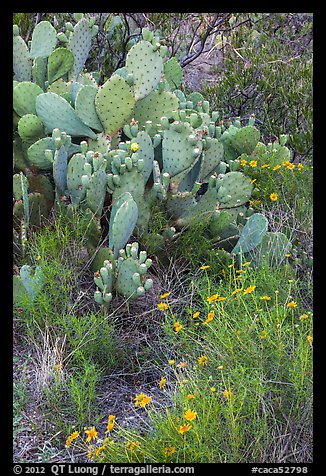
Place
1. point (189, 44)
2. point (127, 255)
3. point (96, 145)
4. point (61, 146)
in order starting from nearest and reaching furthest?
point (127, 255) < point (61, 146) < point (96, 145) < point (189, 44)

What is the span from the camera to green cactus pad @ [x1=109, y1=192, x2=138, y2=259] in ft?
11.4

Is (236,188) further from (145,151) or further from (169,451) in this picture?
(169,451)

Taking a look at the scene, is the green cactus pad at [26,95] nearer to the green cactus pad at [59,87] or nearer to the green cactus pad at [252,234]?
the green cactus pad at [59,87]

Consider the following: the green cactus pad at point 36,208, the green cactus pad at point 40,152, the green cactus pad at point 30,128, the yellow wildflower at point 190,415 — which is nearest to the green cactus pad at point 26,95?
the green cactus pad at point 30,128

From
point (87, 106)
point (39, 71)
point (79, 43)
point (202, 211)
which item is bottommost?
point (202, 211)

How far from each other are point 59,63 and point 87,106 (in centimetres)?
56

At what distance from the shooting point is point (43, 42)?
4555mm

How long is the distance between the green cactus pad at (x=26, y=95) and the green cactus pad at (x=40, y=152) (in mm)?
359

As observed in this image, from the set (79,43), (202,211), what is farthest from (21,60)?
(202,211)

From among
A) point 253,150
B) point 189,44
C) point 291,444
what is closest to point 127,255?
point 291,444

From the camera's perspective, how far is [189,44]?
6.70m

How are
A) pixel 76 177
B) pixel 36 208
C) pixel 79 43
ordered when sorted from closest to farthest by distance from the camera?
pixel 76 177 < pixel 36 208 < pixel 79 43

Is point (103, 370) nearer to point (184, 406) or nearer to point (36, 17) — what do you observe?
point (184, 406)

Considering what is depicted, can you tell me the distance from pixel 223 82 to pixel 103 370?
3.79m
